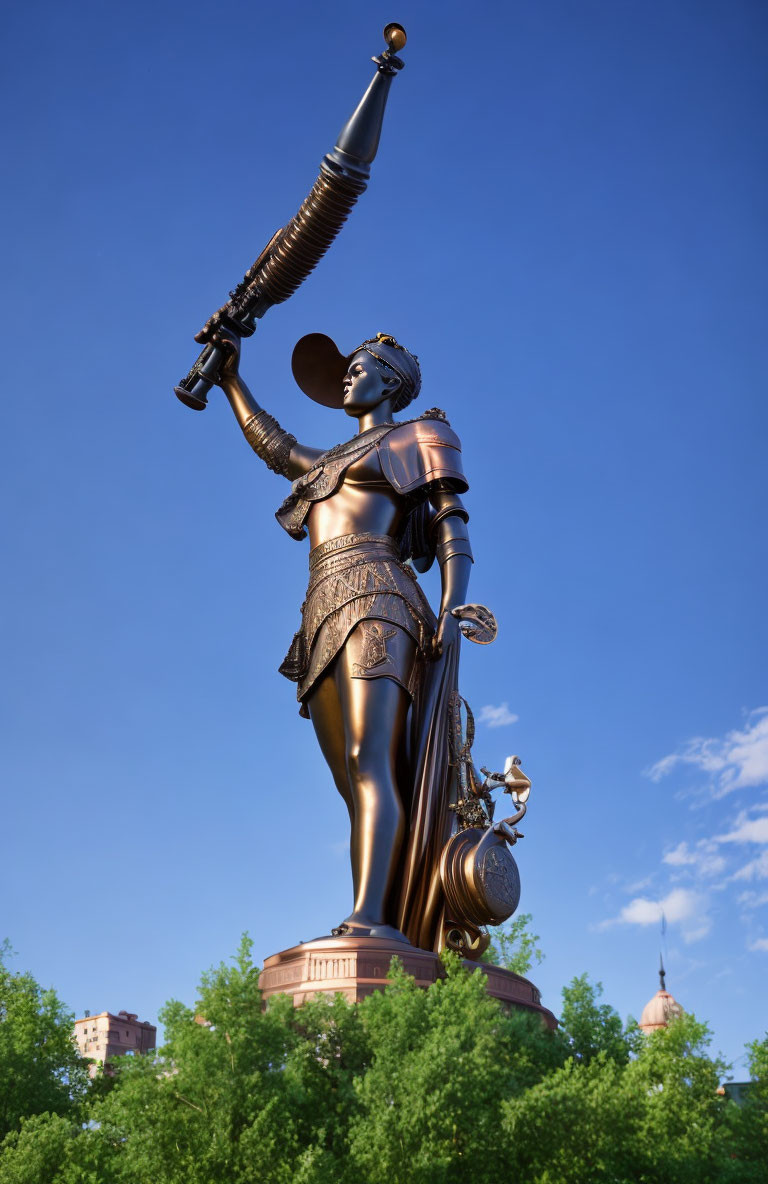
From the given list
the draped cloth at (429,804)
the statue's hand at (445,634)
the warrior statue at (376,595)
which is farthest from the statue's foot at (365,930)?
the statue's hand at (445,634)

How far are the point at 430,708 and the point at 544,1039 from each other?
242cm

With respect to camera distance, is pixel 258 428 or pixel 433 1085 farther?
pixel 258 428

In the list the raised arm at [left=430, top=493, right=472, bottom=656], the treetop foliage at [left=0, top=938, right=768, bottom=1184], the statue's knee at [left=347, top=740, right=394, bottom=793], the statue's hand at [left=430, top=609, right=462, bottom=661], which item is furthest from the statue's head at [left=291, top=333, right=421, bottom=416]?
the treetop foliage at [left=0, top=938, right=768, bottom=1184]

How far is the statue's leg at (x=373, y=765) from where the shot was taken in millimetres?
8117

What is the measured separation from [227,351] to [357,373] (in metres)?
1.25

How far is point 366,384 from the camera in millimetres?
10047

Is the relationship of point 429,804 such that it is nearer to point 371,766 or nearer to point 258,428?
point 371,766

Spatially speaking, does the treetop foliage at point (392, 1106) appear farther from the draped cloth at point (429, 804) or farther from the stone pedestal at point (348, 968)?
the draped cloth at point (429, 804)

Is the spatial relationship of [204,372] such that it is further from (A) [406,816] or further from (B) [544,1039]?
(B) [544,1039]

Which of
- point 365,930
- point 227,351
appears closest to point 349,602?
point 365,930

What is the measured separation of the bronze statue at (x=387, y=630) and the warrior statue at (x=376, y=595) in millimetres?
11

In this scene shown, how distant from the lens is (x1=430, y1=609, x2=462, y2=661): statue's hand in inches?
348

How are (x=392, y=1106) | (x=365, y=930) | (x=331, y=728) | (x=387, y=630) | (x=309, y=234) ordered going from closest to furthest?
(x=392, y=1106) < (x=365, y=930) < (x=387, y=630) < (x=331, y=728) < (x=309, y=234)

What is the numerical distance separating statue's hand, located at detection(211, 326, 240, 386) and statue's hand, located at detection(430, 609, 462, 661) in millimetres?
3170
